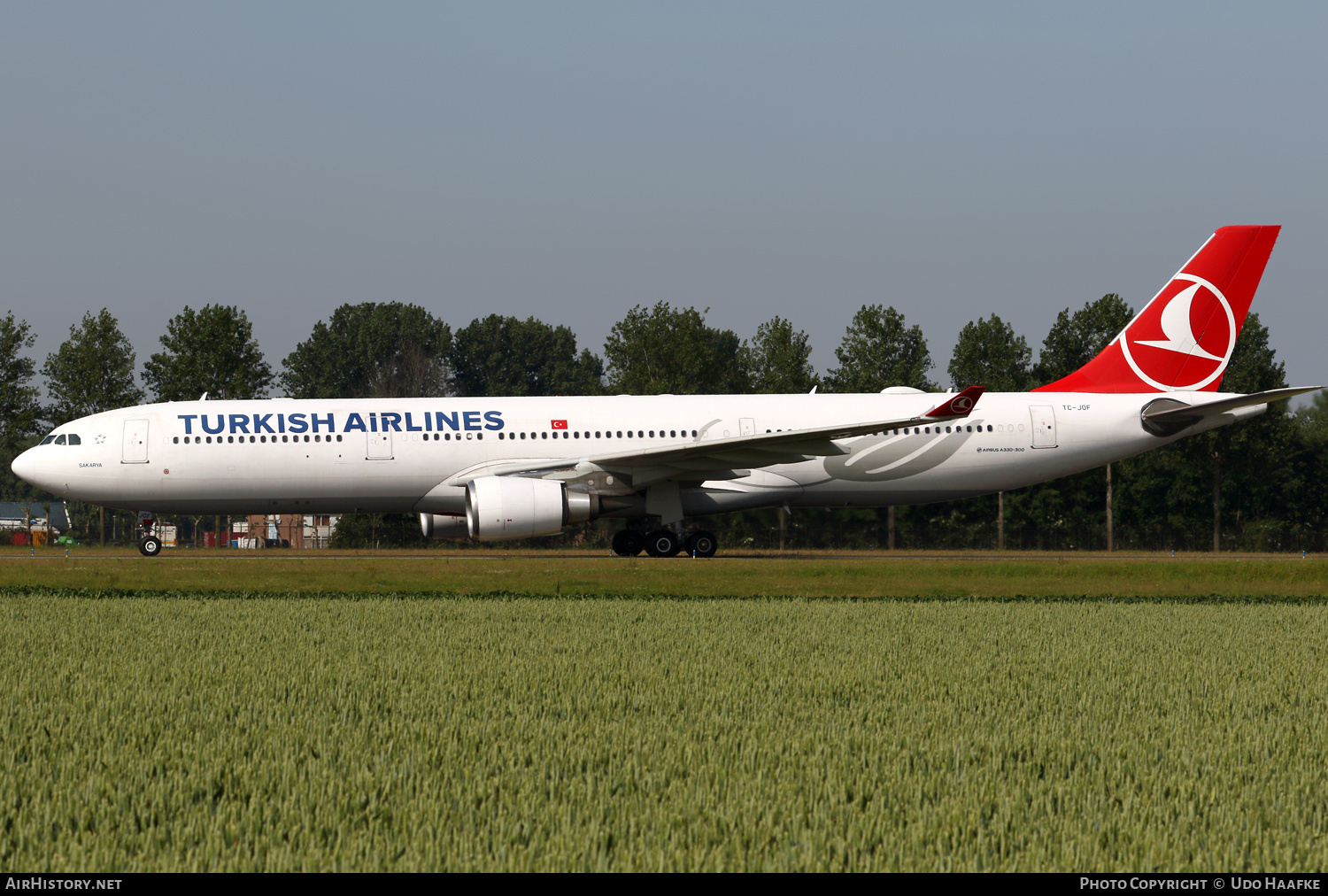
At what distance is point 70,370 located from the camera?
45750 millimetres

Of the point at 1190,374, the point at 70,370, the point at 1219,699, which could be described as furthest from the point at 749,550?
the point at 70,370

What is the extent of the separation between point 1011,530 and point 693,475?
1756 cm

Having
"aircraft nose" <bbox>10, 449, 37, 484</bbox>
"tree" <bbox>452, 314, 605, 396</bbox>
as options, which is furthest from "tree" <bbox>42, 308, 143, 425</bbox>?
"tree" <bbox>452, 314, 605, 396</bbox>

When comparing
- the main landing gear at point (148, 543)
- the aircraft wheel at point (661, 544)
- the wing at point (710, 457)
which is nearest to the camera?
the wing at point (710, 457)

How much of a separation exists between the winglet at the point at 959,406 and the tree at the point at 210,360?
28353 millimetres

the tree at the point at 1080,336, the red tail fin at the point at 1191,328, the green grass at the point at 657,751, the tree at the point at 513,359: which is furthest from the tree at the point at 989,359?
the tree at the point at 513,359

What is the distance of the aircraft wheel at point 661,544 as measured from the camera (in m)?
24.1

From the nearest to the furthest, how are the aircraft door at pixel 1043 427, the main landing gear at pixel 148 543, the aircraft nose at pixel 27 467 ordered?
the aircraft nose at pixel 27 467 → the main landing gear at pixel 148 543 → the aircraft door at pixel 1043 427

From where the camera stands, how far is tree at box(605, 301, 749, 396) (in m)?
50.0

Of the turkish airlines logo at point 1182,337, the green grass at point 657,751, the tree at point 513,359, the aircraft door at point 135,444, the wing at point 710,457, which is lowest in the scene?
the green grass at point 657,751

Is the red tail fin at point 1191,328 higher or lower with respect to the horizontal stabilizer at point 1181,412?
higher

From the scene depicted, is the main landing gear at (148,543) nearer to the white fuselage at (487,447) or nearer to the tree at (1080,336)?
the white fuselage at (487,447)
